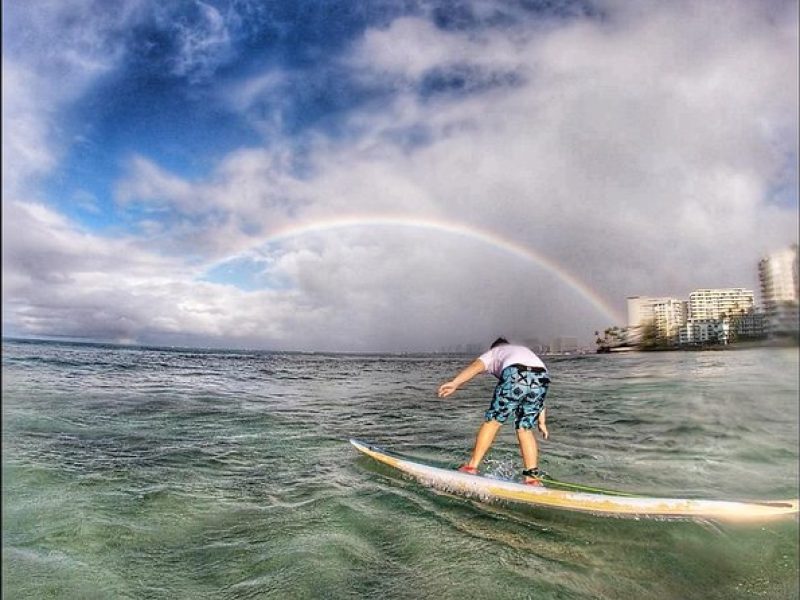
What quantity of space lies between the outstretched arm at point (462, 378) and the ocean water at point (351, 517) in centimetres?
138

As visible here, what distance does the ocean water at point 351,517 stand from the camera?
4.12 metres

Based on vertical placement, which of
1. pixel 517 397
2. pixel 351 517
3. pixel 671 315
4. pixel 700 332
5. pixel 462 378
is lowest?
pixel 351 517

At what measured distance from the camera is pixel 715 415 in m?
15.0

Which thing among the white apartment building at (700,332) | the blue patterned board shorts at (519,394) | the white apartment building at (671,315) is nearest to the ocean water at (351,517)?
the blue patterned board shorts at (519,394)

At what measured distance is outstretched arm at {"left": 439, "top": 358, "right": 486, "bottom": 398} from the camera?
682 centimetres

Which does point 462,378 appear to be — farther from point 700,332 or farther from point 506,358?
point 700,332

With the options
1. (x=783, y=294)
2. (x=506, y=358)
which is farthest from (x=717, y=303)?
(x=506, y=358)

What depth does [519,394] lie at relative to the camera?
6.94 meters

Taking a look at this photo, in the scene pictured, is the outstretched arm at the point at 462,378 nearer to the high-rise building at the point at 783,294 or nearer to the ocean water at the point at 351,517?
the ocean water at the point at 351,517

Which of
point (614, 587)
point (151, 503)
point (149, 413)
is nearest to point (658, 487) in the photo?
point (614, 587)

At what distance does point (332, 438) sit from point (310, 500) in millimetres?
4914

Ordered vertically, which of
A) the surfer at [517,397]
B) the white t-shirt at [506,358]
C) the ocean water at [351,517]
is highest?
the white t-shirt at [506,358]

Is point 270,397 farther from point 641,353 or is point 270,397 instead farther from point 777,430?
point 641,353

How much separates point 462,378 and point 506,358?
785mm
